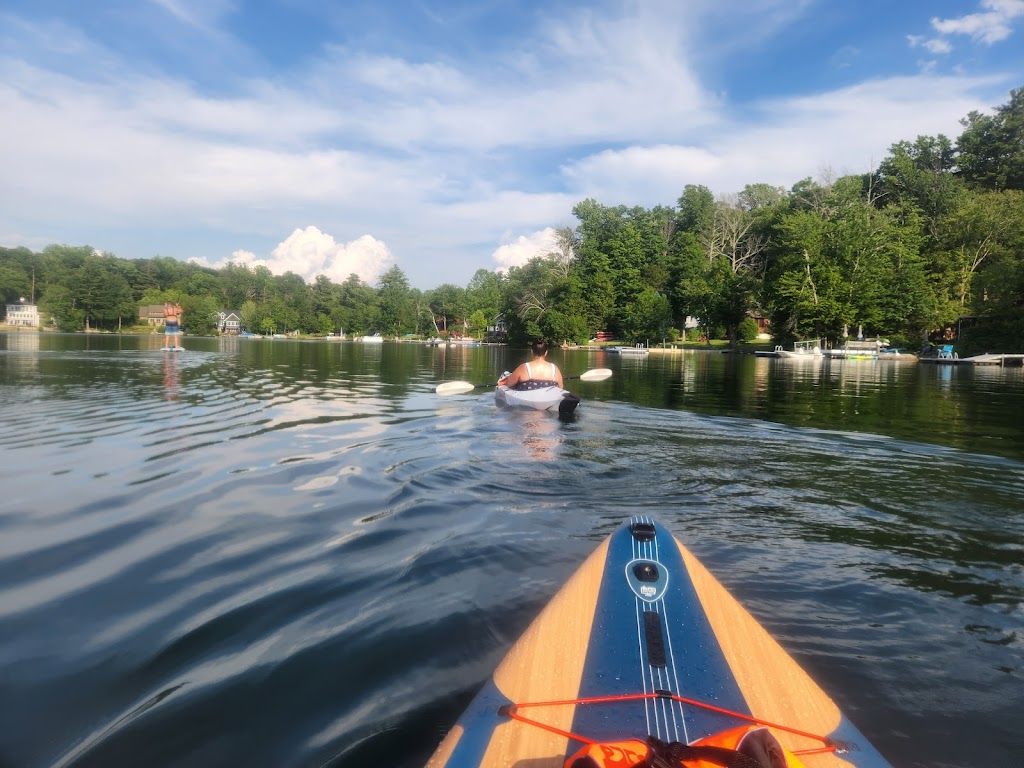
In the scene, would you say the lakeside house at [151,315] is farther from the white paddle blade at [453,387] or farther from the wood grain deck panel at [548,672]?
the wood grain deck panel at [548,672]

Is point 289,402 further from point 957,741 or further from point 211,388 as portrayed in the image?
Answer: point 957,741

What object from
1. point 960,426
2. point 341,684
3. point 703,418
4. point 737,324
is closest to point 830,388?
point 960,426

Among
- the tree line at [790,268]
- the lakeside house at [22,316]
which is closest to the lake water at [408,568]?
the tree line at [790,268]

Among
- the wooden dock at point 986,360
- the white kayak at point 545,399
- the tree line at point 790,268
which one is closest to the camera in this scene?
the white kayak at point 545,399

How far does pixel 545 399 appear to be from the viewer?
39.9 ft

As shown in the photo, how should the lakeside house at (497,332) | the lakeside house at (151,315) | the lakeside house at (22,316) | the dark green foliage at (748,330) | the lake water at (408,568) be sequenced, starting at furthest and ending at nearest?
the lakeside house at (151,315), the lakeside house at (22,316), the lakeside house at (497,332), the dark green foliage at (748,330), the lake water at (408,568)

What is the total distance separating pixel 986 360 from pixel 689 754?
146 ft

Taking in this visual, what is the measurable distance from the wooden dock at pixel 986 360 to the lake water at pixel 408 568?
3276 centimetres

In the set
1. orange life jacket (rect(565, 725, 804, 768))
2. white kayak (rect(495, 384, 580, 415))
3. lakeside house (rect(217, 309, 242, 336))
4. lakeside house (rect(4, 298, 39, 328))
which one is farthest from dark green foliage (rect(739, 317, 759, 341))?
lakeside house (rect(4, 298, 39, 328))

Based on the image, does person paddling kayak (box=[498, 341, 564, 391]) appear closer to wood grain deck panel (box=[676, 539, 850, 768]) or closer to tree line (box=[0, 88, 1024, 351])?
wood grain deck panel (box=[676, 539, 850, 768])

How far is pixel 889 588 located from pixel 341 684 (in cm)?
370

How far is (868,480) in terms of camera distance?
714 centimetres

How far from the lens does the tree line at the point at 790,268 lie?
1868 inches

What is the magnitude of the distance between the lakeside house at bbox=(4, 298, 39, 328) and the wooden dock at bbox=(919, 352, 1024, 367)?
12787 cm
